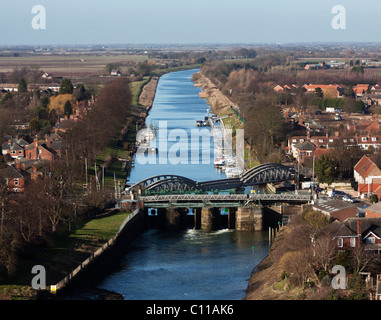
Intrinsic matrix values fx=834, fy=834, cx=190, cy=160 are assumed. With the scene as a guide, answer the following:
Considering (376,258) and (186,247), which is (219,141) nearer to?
(186,247)

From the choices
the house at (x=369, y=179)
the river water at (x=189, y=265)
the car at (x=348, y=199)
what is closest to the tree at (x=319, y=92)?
the house at (x=369, y=179)

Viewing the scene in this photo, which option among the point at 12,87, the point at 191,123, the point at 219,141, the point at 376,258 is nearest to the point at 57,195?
the point at 376,258

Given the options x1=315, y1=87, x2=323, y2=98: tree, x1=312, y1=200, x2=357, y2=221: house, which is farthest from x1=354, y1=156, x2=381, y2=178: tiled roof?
x1=315, y1=87, x2=323, y2=98: tree

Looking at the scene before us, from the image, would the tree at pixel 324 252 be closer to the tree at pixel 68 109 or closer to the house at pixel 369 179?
the house at pixel 369 179

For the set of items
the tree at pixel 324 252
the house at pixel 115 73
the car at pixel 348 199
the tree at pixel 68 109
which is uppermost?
the house at pixel 115 73

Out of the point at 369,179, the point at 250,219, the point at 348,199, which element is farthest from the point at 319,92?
the point at 250,219

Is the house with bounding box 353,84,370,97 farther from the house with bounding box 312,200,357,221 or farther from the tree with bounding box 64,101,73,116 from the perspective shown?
the house with bounding box 312,200,357,221
